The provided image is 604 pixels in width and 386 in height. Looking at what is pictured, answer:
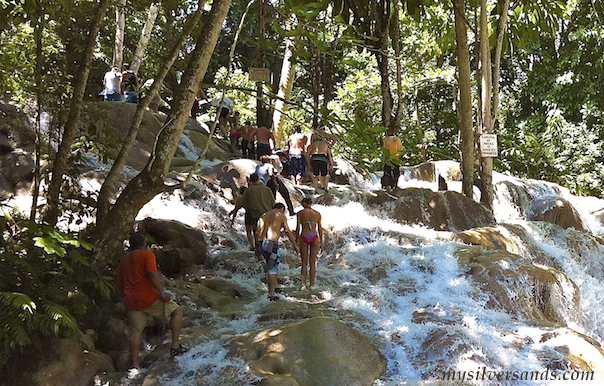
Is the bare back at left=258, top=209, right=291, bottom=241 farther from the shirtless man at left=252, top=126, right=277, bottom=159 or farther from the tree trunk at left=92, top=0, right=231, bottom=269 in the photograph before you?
the shirtless man at left=252, top=126, right=277, bottom=159

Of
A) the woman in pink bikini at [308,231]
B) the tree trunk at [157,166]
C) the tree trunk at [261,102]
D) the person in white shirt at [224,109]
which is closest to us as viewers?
the tree trunk at [157,166]

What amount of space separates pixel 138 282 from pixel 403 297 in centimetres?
425

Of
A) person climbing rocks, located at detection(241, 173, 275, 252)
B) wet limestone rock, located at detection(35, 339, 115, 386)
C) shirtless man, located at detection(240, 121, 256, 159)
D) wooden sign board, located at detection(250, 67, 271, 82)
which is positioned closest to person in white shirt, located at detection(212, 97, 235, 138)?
shirtless man, located at detection(240, 121, 256, 159)

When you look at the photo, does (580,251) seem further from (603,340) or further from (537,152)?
(537,152)

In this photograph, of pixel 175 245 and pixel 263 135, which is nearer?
pixel 175 245

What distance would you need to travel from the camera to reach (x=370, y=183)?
1892 centimetres

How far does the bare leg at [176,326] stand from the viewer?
249 inches

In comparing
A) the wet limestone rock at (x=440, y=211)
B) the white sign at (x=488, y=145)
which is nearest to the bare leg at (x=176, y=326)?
the wet limestone rock at (x=440, y=211)

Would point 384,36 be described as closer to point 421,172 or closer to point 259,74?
point 259,74

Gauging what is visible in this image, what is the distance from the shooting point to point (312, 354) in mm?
6086

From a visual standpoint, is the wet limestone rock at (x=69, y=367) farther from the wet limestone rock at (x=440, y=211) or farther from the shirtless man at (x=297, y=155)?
the shirtless man at (x=297, y=155)

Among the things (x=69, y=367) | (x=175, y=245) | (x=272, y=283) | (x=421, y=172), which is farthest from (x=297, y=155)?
(x=69, y=367)

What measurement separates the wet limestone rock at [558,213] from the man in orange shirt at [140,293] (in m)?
12.0

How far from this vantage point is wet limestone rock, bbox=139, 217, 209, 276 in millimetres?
9586
